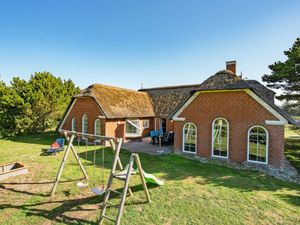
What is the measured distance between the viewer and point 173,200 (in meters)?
8.78

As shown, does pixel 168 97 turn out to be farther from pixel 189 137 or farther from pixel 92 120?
pixel 189 137

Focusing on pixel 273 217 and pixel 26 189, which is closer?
pixel 273 217

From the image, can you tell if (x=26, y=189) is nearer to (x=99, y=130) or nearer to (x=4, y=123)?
(x=99, y=130)

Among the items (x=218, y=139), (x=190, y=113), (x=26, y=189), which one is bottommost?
(x=26, y=189)

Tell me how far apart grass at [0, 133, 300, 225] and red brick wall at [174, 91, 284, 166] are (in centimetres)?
251

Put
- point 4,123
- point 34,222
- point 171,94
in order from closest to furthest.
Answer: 1. point 34,222
2. point 4,123
3. point 171,94

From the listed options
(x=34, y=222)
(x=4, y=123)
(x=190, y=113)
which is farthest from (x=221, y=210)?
(x=4, y=123)

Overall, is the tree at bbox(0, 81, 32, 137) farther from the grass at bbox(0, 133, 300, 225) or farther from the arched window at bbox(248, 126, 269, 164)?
the arched window at bbox(248, 126, 269, 164)

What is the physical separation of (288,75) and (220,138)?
1301cm

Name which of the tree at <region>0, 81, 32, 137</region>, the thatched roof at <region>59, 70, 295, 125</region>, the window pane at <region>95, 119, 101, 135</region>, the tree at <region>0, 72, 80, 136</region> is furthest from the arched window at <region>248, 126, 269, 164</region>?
the tree at <region>0, 81, 32, 137</region>

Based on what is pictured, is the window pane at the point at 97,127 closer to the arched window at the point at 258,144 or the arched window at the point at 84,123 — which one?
the arched window at the point at 84,123

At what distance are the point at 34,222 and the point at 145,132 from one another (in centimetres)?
1974

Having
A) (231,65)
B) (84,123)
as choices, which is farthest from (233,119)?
(84,123)

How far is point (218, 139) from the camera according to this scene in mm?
16141
